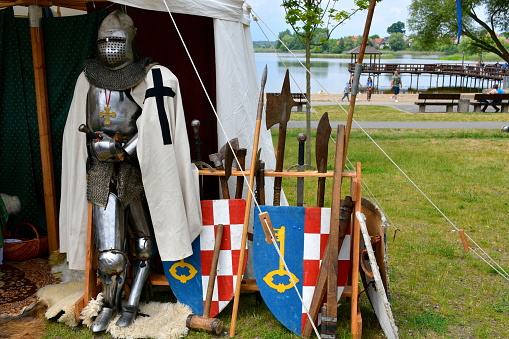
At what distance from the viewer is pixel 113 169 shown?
10.4 ft

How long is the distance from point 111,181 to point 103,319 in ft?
2.66

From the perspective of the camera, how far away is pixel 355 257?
2.93m

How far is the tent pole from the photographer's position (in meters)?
3.78

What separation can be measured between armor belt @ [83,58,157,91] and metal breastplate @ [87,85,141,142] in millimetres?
41

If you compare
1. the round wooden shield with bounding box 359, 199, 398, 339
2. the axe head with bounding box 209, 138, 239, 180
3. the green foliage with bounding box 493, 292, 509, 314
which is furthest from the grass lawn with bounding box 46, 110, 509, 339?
the axe head with bounding box 209, 138, 239, 180

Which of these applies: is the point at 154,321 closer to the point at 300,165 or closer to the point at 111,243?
the point at 111,243

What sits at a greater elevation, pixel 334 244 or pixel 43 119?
pixel 43 119

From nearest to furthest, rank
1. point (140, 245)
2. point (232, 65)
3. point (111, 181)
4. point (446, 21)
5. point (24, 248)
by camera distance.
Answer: point (111, 181), point (140, 245), point (232, 65), point (24, 248), point (446, 21)

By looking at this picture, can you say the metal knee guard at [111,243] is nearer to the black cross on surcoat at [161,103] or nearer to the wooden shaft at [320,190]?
the black cross on surcoat at [161,103]

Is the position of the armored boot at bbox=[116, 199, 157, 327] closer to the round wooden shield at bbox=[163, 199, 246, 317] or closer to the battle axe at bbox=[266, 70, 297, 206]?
the round wooden shield at bbox=[163, 199, 246, 317]

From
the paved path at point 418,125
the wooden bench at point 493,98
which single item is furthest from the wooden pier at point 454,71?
the paved path at point 418,125

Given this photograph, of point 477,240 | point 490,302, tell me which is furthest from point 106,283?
point 477,240

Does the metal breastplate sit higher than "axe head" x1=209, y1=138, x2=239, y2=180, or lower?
higher

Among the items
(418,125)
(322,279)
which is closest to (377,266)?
(322,279)
